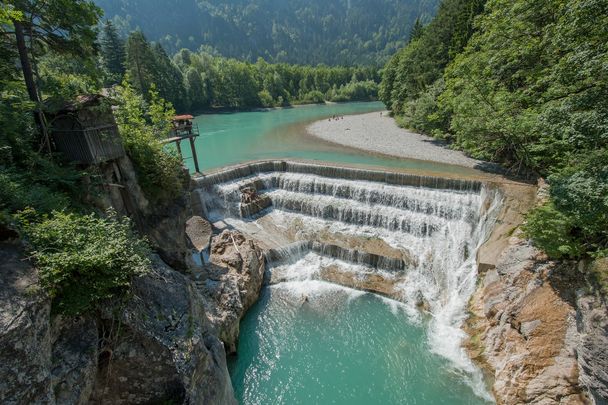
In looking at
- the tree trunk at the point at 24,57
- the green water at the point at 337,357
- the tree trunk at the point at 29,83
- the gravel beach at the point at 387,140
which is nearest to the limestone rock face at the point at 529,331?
the green water at the point at 337,357

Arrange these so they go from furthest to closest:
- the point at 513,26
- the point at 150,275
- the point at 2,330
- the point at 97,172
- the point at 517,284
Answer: the point at 513,26 → the point at 517,284 → the point at 97,172 → the point at 150,275 → the point at 2,330

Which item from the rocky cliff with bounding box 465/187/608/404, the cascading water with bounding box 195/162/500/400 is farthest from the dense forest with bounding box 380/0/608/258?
→ the cascading water with bounding box 195/162/500/400

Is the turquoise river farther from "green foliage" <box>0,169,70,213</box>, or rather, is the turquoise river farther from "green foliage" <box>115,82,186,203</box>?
"green foliage" <box>0,169,70,213</box>

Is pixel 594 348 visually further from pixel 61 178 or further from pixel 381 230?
pixel 61 178

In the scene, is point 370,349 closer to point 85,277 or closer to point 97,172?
point 85,277

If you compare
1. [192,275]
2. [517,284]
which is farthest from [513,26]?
[192,275]

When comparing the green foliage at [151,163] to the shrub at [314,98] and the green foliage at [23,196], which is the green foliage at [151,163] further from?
the shrub at [314,98]
